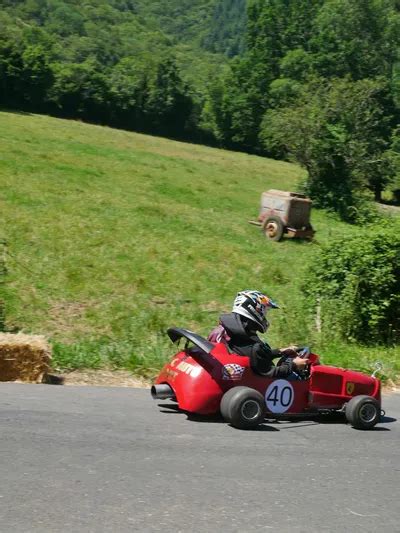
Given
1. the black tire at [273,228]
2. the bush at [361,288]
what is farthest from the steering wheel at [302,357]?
the black tire at [273,228]

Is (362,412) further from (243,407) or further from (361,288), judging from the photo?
(361,288)

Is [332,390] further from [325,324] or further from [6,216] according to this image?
[6,216]

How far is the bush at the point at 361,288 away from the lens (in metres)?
14.1

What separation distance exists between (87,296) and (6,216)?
263 inches

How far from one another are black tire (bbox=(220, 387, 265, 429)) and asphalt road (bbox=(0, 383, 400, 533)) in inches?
4.5

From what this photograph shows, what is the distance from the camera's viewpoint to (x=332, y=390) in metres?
8.88

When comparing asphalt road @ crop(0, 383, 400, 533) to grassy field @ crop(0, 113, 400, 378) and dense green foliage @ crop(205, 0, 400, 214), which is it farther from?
dense green foliage @ crop(205, 0, 400, 214)

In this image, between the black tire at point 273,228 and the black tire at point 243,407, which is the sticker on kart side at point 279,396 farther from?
the black tire at point 273,228

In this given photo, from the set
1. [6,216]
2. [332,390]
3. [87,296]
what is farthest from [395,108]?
[332,390]

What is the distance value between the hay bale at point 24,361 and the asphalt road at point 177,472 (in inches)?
29.0

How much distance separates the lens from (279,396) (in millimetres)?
8586

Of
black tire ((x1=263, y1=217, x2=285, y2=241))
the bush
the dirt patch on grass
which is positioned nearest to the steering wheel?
the dirt patch on grass

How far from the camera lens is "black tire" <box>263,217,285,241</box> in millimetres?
27344

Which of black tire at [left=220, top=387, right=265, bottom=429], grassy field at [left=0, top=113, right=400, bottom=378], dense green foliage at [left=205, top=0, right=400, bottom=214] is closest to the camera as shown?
black tire at [left=220, top=387, right=265, bottom=429]
